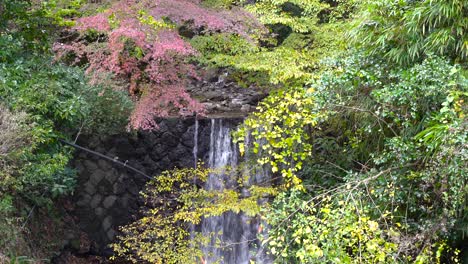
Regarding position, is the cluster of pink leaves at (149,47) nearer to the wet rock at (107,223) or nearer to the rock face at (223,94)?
the wet rock at (107,223)

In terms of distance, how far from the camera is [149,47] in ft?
18.5

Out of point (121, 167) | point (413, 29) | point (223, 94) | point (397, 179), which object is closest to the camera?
point (397, 179)

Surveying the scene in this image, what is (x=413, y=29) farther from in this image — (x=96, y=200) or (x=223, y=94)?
(x=223, y=94)

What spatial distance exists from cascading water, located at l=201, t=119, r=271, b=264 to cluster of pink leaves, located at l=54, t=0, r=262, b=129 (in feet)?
5.40

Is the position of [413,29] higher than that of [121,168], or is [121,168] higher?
[413,29]

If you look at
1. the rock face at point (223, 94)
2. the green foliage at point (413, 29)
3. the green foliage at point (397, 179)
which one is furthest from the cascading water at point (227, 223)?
the green foliage at point (413, 29)

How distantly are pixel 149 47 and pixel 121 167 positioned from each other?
339 centimetres

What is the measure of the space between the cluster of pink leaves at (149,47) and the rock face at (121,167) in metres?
1.63

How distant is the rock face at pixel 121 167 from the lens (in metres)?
8.09

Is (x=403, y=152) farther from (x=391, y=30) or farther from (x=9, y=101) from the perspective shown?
(x=9, y=101)

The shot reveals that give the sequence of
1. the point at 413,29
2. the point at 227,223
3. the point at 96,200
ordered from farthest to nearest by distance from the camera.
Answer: the point at 96,200, the point at 227,223, the point at 413,29

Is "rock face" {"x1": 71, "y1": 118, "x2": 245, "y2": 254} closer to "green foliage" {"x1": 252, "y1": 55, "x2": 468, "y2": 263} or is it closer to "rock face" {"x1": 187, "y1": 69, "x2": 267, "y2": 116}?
"rock face" {"x1": 187, "y1": 69, "x2": 267, "y2": 116}

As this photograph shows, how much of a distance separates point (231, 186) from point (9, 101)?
12.5ft

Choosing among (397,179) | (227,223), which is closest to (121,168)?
(227,223)
